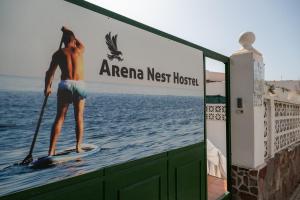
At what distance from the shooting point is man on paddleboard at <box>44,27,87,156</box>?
5.90 ft

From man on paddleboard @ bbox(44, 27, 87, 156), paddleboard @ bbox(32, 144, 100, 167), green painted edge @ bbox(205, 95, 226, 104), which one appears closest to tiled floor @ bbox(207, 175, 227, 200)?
green painted edge @ bbox(205, 95, 226, 104)

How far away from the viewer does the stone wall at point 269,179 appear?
4094 millimetres

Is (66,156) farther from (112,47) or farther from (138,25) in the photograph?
(138,25)

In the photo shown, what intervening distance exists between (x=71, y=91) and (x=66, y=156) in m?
0.52

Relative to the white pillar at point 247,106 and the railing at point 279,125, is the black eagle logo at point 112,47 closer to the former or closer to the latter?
the white pillar at point 247,106

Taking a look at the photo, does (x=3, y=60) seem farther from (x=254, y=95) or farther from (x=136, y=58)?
(x=254, y=95)

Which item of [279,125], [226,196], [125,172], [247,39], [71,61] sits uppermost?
[247,39]

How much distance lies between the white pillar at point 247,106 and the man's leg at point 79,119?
121 inches

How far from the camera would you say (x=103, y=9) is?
2.19 m

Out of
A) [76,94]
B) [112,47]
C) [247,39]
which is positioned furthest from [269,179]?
[76,94]

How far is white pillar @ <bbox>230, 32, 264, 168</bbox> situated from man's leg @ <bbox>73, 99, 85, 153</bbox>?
307 centimetres

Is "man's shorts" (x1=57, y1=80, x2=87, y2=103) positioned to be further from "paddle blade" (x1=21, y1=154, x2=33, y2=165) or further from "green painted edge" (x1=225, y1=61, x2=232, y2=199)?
"green painted edge" (x1=225, y1=61, x2=232, y2=199)

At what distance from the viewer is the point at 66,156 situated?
1898mm

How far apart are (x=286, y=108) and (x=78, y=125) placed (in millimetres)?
6009
